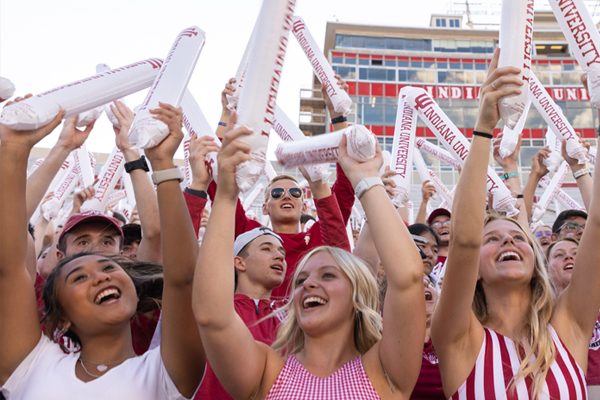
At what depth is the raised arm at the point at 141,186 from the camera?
3.00m

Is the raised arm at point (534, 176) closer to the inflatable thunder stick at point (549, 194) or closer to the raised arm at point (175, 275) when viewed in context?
the inflatable thunder stick at point (549, 194)

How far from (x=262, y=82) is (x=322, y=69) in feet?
9.51

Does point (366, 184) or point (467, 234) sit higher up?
point (366, 184)

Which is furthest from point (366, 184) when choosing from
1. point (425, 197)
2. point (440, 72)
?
point (440, 72)

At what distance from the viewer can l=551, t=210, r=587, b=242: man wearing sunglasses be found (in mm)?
→ 4762

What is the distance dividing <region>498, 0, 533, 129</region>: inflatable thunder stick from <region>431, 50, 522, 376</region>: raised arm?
44 millimetres

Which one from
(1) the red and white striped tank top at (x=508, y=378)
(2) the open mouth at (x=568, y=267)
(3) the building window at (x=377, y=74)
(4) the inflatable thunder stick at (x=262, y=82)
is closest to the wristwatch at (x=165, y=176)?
(4) the inflatable thunder stick at (x=262, y=82)

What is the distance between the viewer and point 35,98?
7.71 ft

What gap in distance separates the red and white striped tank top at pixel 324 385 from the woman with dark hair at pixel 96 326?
37 cm

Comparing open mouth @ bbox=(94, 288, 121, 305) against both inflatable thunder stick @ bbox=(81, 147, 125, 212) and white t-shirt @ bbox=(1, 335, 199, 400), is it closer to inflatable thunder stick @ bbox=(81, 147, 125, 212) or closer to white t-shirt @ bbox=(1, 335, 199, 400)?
white t-shirt @ bbox=(1, 335, 199, 400)

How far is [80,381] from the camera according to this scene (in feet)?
7.27

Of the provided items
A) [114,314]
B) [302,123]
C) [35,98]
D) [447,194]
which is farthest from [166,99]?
[302,123]

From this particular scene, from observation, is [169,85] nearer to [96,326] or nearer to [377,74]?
[96,326]

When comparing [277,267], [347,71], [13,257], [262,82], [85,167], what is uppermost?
[347,71]
